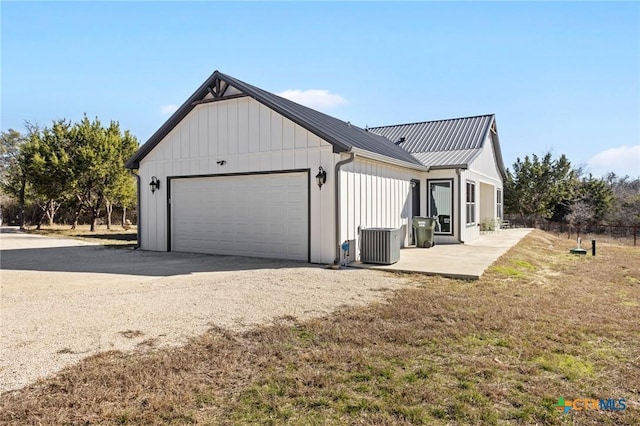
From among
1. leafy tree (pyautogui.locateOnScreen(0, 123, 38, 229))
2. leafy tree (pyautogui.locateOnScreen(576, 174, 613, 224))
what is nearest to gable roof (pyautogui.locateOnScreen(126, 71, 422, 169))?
leafy tree (pyautogui.locateOnScreen(0, 123, 38, 229))

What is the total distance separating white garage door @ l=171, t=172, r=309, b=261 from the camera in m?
10.0

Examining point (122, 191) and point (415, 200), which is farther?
point (122, 191)

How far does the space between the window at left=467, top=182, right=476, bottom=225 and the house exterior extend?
14.9 inches

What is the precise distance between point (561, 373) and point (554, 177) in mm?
27111

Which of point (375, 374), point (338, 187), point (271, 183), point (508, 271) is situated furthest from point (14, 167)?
point (375, 374)

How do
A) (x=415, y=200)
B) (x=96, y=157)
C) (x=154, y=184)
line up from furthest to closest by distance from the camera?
1. (x=96, y=157)
2. (x=415, y=200)
3. (x=154, y=184)

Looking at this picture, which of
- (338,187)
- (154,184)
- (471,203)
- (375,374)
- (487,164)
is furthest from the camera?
(487,164)

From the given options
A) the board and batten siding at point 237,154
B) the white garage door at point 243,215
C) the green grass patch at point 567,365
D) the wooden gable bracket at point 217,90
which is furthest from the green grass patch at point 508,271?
the wooden gable bracket at point 217,90

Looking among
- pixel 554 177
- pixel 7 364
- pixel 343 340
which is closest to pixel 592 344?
pixel 343 340

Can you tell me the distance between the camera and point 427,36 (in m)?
10.8

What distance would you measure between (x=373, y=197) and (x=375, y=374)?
7.67 metres

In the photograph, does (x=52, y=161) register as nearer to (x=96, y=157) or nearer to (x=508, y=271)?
(x=96, y=157)

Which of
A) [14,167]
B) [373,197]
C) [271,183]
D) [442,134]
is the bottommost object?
Answer: [373,197]

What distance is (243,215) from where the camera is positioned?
10953 millimetres
